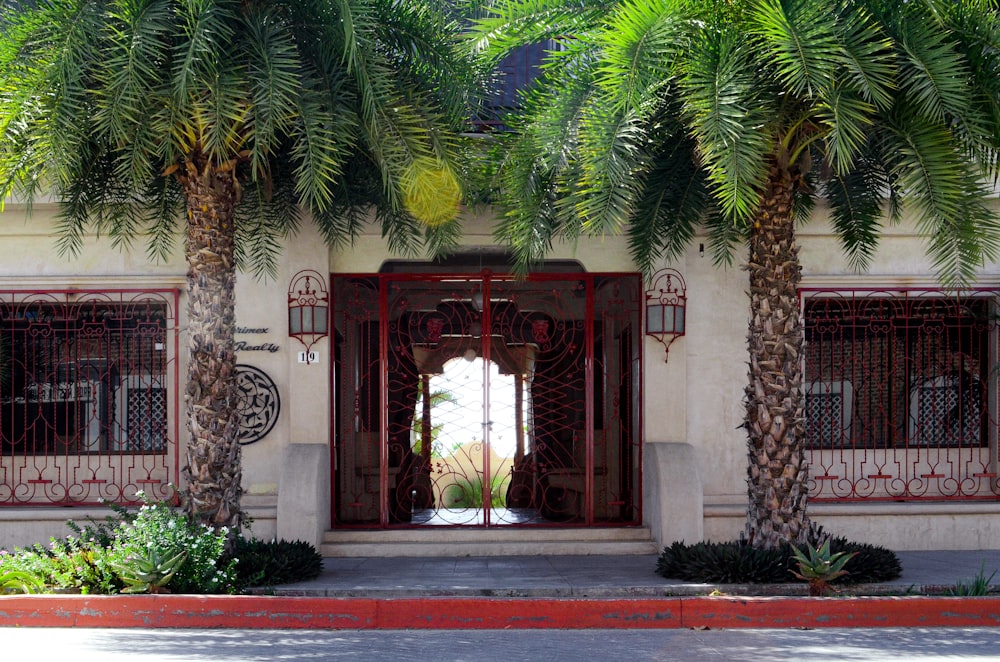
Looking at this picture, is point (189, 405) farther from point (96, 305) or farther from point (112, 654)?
point (96, 305)

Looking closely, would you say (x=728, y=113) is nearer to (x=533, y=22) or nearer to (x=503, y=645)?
(x=533, y=22)

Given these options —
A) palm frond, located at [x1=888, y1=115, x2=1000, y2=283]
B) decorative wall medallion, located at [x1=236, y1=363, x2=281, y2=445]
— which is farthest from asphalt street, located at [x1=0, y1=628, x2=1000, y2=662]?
decorative wall medallion, located at [x1=236, y1=363, x2=281, y2=445]

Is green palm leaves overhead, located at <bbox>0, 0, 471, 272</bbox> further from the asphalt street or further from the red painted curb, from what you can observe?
the asphalt street

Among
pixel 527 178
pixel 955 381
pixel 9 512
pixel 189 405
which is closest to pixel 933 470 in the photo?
pixel 955 381

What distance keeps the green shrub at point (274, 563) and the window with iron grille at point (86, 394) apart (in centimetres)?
273

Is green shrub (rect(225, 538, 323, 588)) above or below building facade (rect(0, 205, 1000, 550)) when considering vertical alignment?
below

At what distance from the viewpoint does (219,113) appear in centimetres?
812

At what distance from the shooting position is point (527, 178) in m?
9.02

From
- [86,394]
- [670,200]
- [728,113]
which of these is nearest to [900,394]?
[670,200]

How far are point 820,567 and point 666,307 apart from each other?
396cm

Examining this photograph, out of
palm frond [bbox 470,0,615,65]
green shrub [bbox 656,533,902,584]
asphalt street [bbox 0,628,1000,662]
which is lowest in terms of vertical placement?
asphalt street [bbox 0,628,1000,662]

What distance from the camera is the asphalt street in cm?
711

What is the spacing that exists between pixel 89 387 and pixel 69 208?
2710mm

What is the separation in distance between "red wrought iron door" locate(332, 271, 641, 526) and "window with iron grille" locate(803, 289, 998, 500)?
2.17m
